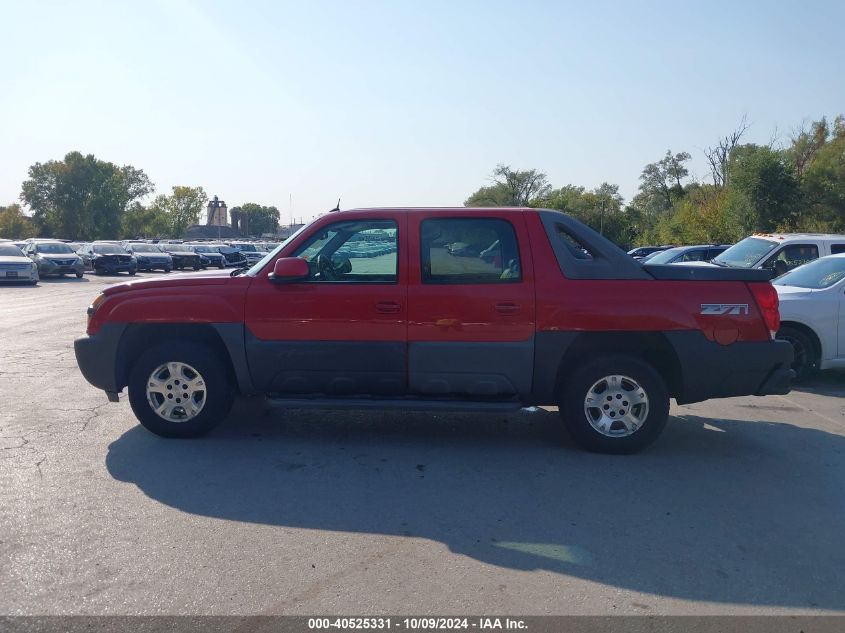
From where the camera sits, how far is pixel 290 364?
21.4ft

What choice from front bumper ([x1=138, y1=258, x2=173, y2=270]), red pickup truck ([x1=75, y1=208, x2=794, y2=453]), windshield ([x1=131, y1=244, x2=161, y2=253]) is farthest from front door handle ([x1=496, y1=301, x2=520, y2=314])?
windshield ([x1=131, y1=244, x2=161, y2=253])

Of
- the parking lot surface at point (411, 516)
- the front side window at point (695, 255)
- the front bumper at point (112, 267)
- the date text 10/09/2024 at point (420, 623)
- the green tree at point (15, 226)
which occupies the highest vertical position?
the green tree at point (15, 226)

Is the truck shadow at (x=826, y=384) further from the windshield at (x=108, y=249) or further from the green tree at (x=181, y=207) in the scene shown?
the green tree at (x=181, y=207)

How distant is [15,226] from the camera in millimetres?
93312

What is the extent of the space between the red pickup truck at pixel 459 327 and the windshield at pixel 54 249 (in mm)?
29509

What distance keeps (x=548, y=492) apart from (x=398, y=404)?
1.50 m

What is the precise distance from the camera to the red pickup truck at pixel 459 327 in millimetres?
6387

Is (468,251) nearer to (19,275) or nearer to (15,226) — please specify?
(19,275)

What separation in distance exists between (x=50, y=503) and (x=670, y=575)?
396cm

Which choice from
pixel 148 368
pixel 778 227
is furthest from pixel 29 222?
pixel 148 368

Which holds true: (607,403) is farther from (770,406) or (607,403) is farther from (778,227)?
(778,227)

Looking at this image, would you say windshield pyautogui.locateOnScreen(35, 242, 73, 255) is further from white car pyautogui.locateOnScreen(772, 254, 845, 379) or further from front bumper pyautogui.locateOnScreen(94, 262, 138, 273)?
white car pyautogui.locateOnScreen(772, 254, 845, 379)

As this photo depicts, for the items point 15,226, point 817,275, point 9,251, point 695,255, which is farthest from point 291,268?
point 15,226

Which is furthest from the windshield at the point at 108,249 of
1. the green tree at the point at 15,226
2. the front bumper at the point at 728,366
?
the green tree at the point at 15,226
